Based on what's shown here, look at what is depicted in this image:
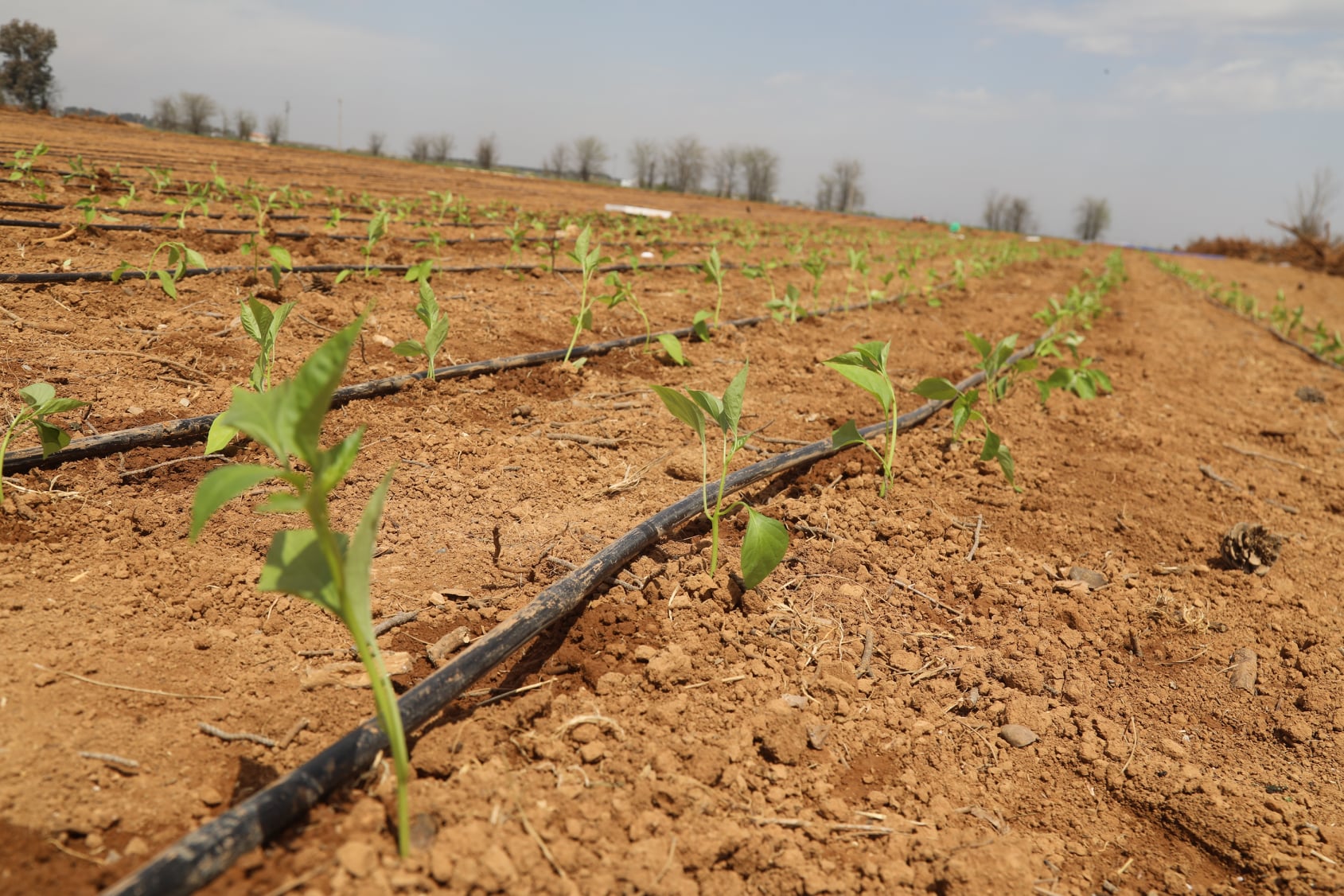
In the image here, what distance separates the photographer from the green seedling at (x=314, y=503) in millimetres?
873

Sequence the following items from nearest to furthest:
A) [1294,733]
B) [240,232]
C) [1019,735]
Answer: [1019,735]
[1294,733]
[240,232]

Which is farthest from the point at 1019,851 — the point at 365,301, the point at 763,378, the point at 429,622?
the point at 365,301

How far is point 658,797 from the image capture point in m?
1.32

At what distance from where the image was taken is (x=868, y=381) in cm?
236

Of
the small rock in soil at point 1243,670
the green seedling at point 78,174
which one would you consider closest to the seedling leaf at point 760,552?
the small rock in soil at point 1243,670

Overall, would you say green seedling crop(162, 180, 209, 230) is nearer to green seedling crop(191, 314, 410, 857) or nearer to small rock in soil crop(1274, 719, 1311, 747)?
green seedling crop(191, 314, 410, 857)

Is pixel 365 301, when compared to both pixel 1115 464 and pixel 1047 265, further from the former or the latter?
pixel 1047 265

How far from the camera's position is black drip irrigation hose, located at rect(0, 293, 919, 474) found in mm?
2154

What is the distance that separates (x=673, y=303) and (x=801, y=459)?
3.40m

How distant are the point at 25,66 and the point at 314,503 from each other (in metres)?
47.3

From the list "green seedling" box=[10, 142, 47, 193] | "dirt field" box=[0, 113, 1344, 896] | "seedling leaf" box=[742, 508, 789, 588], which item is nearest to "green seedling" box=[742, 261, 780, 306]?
"dirt field" box=[0, 113, 1344, 896]

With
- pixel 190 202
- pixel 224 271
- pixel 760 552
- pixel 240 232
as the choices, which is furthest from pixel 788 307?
pixel 190 202

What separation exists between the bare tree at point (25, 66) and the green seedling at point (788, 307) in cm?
4282

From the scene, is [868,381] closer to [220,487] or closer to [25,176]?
[220,487]
